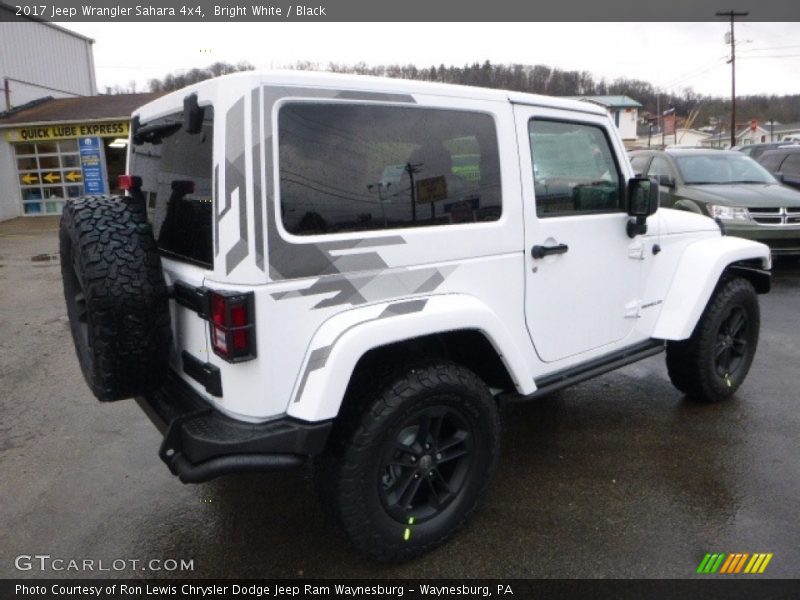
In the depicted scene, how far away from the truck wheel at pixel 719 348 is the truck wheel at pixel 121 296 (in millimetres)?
3179

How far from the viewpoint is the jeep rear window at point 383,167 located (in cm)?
228

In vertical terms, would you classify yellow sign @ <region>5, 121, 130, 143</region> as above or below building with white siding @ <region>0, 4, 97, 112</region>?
below

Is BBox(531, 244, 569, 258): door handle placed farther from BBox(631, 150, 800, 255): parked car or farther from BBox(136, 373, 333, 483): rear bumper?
BBox(631, 150, 800, 255): parked car

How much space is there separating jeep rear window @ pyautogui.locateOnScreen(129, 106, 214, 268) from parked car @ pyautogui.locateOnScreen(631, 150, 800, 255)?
6449mm

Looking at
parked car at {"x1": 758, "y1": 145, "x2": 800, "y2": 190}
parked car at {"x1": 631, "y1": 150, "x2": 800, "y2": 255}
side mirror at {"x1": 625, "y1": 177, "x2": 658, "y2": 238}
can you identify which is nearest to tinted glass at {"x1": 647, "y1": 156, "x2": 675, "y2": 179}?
parked car at {"x1": 631, "y1": 150, "x2": 800, "y2": 255}

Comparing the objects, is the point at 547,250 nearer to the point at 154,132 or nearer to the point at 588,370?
the point at 588,370

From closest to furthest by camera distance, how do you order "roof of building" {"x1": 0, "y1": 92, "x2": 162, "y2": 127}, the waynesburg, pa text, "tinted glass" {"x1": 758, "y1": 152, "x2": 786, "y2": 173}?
the waynesburg, pa text
"tinted glass" {"x1": 758, "y1": 152, "x2": 786, "y2": 173}
"roof of building" {"x1": 0, "y1": 92, "x2": 162, "y2": 127}

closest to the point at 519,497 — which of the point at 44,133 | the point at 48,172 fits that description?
the point at 44,133

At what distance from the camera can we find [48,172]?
20.5 metres

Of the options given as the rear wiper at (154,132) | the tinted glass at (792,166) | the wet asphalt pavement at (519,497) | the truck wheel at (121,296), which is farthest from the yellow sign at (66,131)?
the truck wheel at (121,296)

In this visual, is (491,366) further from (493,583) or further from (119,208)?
(119,208)

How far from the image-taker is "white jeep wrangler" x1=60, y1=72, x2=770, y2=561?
2.23 metres

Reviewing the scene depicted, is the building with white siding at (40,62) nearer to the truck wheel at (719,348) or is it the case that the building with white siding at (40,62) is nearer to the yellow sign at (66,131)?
the yellow sign at (66,131)

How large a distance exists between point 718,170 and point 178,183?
28.6 feet
